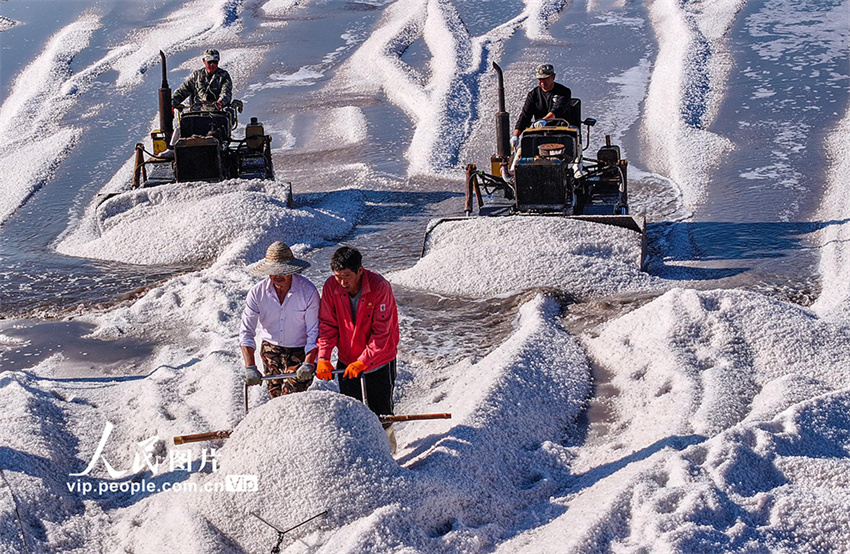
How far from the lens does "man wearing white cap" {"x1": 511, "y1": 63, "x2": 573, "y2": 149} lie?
1148cm

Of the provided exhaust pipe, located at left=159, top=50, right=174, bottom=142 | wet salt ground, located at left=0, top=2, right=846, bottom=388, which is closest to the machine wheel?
wet salt ground, located at left=0, top=2, right=846, bottom=388

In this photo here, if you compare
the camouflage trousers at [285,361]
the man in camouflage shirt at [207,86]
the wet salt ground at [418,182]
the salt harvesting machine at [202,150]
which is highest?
the man in camouflage shirt at [207,86]

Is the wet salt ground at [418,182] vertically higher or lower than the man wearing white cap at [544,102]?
lower

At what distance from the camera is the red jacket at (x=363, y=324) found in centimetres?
569

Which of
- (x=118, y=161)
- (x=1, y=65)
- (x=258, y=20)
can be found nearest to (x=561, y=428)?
(x=118, y=161)

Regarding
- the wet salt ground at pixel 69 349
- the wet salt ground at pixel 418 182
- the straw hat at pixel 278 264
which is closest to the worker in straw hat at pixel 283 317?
the straw hat at pixel 278 264

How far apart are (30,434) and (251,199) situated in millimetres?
5711

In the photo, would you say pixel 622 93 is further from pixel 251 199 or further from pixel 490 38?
pixel 251 199

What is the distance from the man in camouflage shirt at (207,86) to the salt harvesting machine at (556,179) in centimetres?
372

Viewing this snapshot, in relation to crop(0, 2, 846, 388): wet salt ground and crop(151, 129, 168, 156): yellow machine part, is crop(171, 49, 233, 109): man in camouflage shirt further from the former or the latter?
crop(0, 2, 846, 388): wet salt ground

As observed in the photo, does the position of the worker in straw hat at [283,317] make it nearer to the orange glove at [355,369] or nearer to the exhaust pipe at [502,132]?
the orange glove at [355,369]

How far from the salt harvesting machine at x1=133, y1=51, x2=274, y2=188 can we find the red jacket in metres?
7.23

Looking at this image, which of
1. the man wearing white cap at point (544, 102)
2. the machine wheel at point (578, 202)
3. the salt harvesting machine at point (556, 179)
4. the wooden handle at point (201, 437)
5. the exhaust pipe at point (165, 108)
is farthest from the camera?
the exhaust pipe at point (165, 108)

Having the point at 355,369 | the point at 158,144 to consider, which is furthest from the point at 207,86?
the point at 355,369
